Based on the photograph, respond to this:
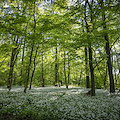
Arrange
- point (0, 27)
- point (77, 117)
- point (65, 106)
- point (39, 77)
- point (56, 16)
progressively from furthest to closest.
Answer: point (39, 77) → point (56, 16) → point (0, 27) → point (65, 106) → point (77, 117)

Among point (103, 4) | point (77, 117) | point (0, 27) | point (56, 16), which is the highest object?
point (56, 16)

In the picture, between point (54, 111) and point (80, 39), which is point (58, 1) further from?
point (54, 111)

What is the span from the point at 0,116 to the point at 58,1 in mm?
9700

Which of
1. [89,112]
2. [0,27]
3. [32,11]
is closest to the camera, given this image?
[89,112]

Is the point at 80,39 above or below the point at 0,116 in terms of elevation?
above

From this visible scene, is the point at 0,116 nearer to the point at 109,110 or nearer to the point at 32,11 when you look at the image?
the point at 109,110

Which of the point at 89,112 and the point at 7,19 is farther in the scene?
the point at 7,19

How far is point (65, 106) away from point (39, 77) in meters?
24.2

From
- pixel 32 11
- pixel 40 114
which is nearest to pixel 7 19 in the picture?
pixel 32 11

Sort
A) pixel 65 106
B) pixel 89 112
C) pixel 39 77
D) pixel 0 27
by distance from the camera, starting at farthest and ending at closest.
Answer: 1. pixel 39 77
2. pixel 0 27
3. pixel 65 106
4. pixel 89 112

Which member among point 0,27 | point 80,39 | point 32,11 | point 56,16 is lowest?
point 80,39

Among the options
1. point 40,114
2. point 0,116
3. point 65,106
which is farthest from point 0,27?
point 65,106

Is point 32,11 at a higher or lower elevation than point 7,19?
higher

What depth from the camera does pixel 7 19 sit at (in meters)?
8.92
